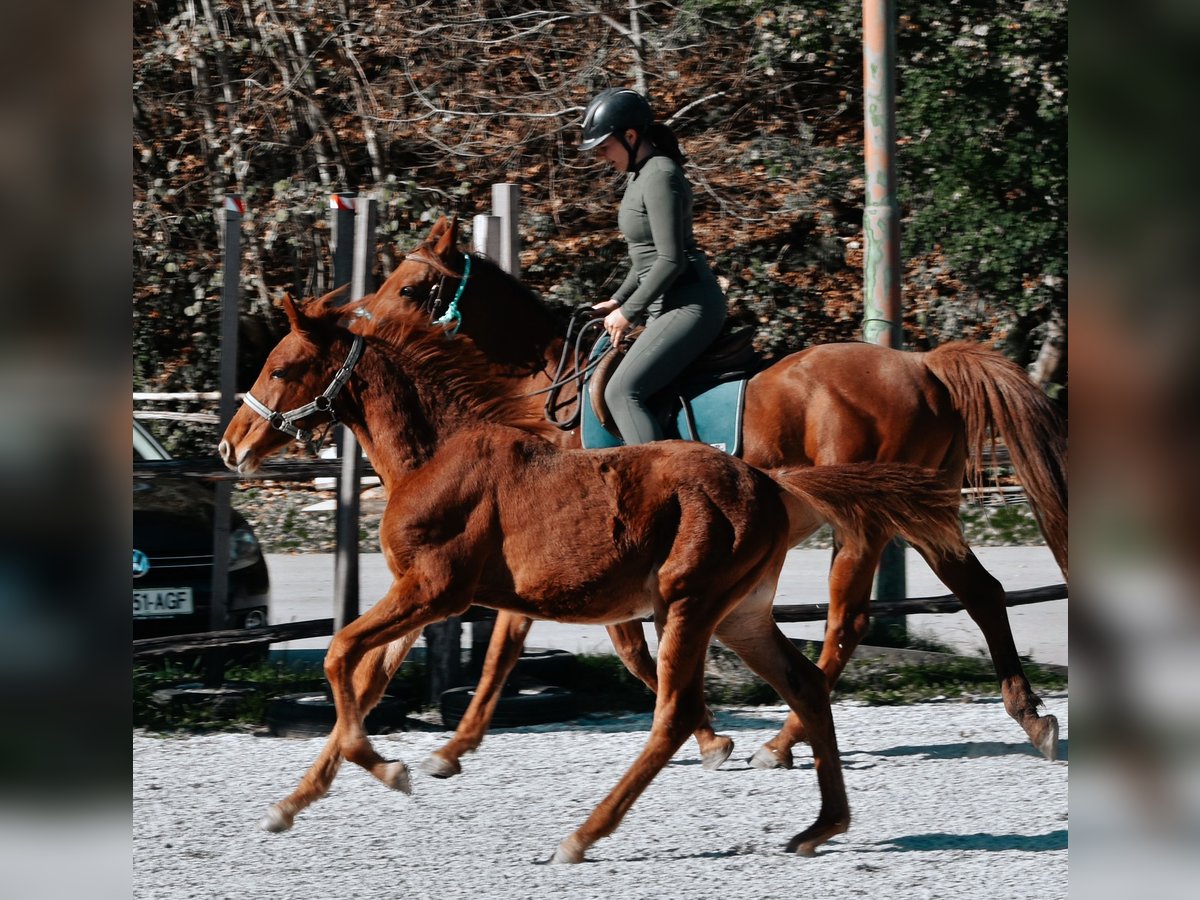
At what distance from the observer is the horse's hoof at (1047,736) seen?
656 centimetres

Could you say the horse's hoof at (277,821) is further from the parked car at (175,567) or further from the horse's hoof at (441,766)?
the parked car at (175,567)

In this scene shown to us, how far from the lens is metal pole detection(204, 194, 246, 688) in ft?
24.4

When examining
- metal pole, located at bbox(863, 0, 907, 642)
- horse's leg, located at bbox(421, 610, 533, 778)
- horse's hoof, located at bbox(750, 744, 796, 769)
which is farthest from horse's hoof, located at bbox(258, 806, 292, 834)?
metal pole, located at bbox(863, 0, 907, 642)

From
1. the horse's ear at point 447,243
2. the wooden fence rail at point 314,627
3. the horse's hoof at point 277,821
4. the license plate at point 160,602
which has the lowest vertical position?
the horse's hoof at point 277,821

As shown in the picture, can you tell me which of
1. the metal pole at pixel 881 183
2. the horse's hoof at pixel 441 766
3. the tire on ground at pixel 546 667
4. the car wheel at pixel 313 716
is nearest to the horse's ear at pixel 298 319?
the horse's hoof at pixel 441 766

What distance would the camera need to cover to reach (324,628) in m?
7.92

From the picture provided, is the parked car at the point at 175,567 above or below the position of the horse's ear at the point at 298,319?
below

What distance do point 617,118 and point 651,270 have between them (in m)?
0.69

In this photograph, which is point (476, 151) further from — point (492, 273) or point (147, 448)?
point (492, 273)

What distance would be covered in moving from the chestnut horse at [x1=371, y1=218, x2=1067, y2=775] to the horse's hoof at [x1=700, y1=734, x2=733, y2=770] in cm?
1

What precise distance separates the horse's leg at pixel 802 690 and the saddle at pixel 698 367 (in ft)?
4.92
